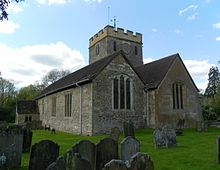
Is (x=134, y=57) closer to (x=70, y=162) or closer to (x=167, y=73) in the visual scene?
(x=167, y=73)

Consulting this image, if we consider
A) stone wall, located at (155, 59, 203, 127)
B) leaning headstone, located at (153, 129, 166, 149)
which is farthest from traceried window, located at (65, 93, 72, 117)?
leaning headstone, located at (153, 129, 166, 149)

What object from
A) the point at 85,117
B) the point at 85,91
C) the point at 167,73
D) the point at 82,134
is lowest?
the point at 82,134

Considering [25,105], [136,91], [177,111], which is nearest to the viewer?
[136,91]

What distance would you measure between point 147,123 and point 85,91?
6649mm

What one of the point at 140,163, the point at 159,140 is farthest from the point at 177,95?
the point at 140,163

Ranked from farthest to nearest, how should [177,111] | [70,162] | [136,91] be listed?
[177,111] → [136,91] → [70,162]

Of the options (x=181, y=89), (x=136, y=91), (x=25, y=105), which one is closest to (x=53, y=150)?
(x=136, y=91)

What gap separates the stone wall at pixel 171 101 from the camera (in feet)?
79.9

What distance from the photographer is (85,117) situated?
2164 cm

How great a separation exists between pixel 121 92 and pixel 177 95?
22.4ft

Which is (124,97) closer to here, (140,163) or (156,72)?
(156,72)

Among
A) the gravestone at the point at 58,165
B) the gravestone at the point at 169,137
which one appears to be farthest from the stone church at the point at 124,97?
the gravestone at the point at 58,165

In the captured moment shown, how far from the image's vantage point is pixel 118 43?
4125cm

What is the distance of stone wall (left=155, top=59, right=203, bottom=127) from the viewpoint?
959 inches
